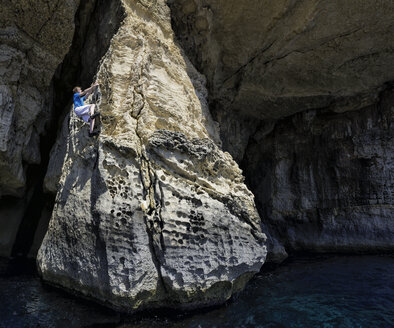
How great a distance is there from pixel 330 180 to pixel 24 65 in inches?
416

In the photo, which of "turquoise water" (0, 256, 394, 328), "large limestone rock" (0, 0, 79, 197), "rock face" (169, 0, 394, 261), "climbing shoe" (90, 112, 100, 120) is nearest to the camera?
"turquoise water" (0, 256, 394, 328)

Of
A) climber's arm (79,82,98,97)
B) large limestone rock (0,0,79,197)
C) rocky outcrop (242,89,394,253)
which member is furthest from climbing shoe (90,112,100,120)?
rocky outcrop (242,89,394,253)

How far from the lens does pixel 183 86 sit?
738 cm

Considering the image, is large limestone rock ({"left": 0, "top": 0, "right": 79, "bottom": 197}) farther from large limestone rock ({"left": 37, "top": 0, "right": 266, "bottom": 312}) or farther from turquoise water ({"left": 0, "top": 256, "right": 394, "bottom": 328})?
turquoise water ({"left": 0, "top": 256, "right": 394, "bottom": 328})

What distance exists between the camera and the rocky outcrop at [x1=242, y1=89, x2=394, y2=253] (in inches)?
423

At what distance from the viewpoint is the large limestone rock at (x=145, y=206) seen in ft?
16.9

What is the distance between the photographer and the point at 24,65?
7.26 meters

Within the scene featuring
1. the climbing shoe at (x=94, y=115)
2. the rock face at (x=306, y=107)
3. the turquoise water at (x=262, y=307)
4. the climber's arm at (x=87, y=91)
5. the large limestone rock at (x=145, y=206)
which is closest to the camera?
the turquoise water at (x=262, y=307)

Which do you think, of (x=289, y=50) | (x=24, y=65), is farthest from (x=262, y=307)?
(x=24, y=65)

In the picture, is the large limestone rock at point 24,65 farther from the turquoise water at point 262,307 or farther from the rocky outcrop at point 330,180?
the rocky outcrop at point 330,180

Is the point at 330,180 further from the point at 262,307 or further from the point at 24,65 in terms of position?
the point at 24,65

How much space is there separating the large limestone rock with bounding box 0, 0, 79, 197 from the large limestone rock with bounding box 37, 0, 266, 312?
59.1 inches

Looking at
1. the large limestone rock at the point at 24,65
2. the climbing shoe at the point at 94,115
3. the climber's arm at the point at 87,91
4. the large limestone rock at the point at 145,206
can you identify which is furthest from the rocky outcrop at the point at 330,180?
the large limestone rock at the point at 24,65

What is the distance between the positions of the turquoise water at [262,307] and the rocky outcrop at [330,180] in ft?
11.5
